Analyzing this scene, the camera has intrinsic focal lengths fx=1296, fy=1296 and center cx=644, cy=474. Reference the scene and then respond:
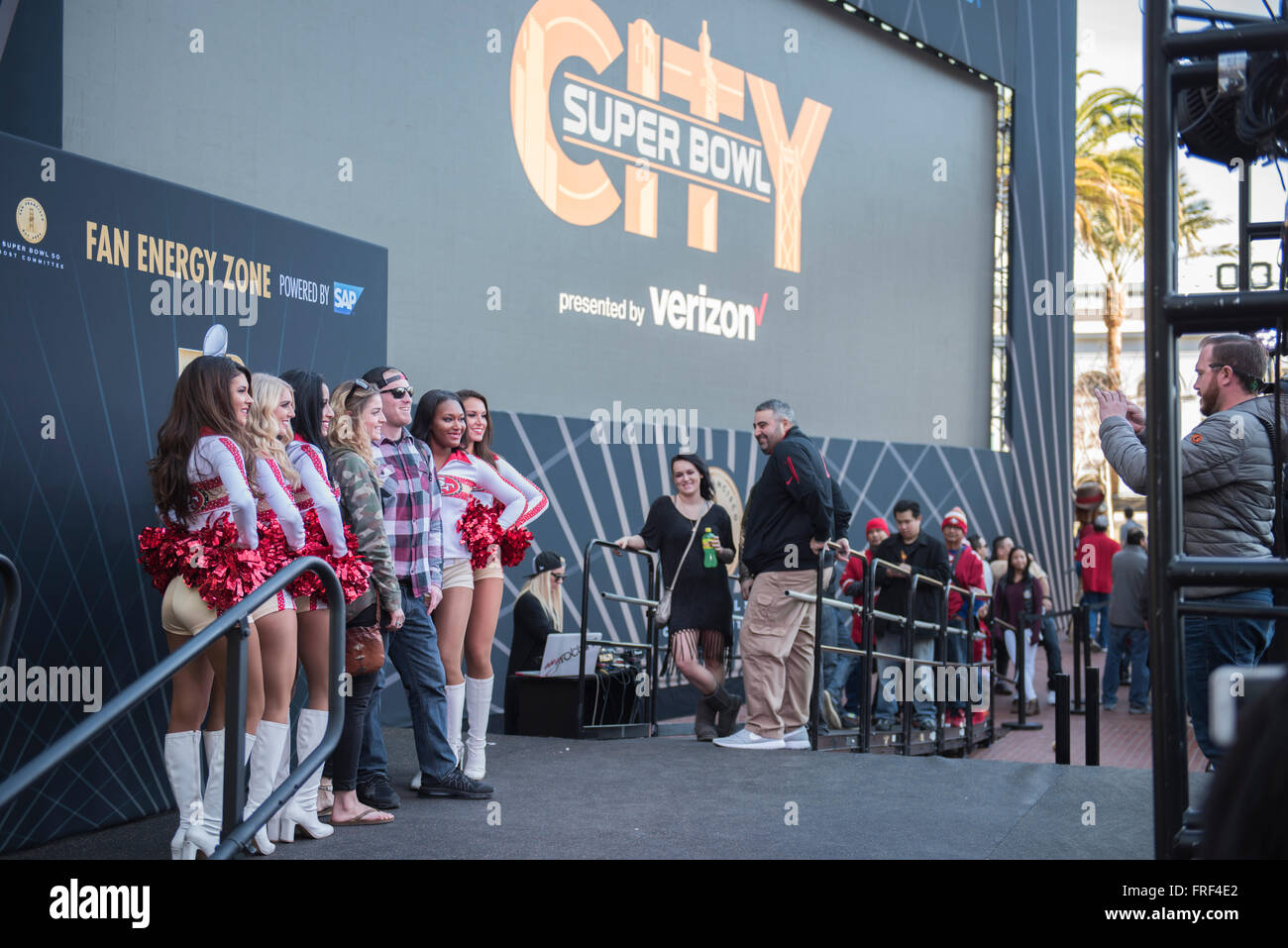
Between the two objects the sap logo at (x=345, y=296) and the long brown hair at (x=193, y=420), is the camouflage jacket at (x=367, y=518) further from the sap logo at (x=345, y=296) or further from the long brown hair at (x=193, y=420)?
the sap logo at (x=345, y=296)

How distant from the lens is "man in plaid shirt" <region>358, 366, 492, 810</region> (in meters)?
5.19

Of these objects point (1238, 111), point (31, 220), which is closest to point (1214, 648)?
point (1238, 111)

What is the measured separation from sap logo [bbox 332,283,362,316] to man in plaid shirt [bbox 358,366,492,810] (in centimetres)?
126

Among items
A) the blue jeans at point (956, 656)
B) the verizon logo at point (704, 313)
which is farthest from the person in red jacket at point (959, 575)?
the verizon logo at point (704, 313)

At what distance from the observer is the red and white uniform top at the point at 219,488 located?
14.0 ft

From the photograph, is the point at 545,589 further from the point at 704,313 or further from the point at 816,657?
the point at 704,313

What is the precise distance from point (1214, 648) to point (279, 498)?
3.08 meters

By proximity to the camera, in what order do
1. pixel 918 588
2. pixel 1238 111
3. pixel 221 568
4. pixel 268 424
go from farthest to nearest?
pixel 918 588, pixel 268 424, pixel 221 568, pixel 1238 111

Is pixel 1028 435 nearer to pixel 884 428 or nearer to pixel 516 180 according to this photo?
pixel 884 428

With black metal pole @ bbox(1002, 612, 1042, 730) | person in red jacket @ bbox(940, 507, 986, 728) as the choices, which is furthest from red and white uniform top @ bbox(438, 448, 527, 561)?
black metal pole @ bbox(1002, 612, 1042, 730)

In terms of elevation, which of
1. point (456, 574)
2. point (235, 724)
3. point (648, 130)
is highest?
point (648, 130)

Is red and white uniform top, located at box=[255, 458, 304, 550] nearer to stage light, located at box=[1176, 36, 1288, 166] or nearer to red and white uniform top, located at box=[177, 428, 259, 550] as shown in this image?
red and white uniform top, located at box=[177, 428, 259, 550]

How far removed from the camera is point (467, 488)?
5699 millimetres
